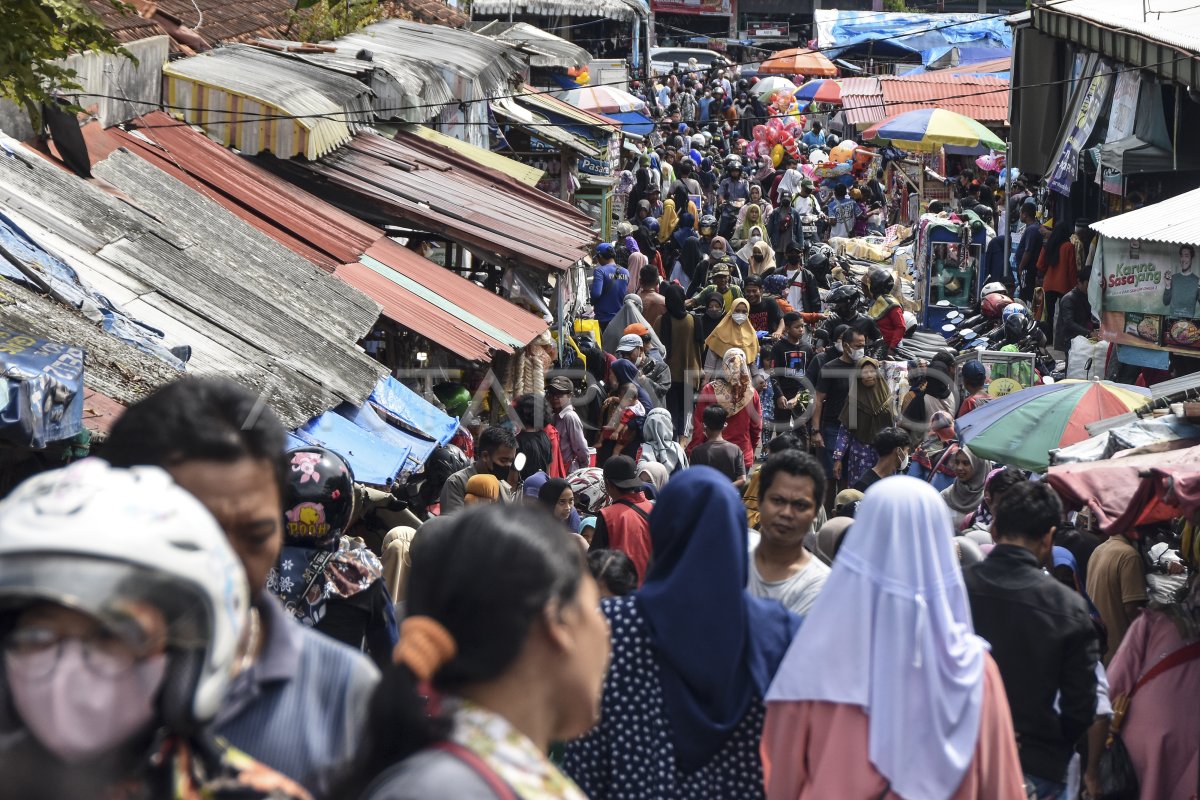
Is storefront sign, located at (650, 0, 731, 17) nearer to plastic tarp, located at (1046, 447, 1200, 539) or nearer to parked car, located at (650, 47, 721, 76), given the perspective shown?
parked car, located at (650, 47, 721, 76)

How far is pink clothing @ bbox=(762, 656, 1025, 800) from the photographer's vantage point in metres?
3.30

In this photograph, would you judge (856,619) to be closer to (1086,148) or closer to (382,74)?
(382,74)

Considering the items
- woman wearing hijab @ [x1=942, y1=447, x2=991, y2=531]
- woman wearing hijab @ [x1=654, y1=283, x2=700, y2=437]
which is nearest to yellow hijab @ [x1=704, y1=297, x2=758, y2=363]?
woman wearing hijab @ [x1=654, y1=283, x2=700, y2=437]

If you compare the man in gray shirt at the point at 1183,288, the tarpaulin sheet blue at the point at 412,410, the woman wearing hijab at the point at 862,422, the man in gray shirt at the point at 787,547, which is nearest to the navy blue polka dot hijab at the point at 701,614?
the man in gray shirt at the point at 787,547

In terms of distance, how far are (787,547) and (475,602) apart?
252 cm

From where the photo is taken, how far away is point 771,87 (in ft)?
129

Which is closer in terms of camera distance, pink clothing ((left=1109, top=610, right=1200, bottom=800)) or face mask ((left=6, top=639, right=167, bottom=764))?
face mask ((left=6, top=639, right=167, bottom=764))

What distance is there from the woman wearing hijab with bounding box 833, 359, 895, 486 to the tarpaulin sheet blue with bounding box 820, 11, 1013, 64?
94.3ft

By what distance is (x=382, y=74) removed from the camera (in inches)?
543

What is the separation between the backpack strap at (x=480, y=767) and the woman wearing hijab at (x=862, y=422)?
855 centimetres

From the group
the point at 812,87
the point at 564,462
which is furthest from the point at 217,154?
the point at 812,87

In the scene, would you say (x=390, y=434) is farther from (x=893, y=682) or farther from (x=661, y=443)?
(x=893, y=682)

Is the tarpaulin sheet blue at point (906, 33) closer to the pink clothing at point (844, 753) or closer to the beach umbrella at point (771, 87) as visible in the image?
the beach umbrella at point (771, 87)

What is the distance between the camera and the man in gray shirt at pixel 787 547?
427 cm
